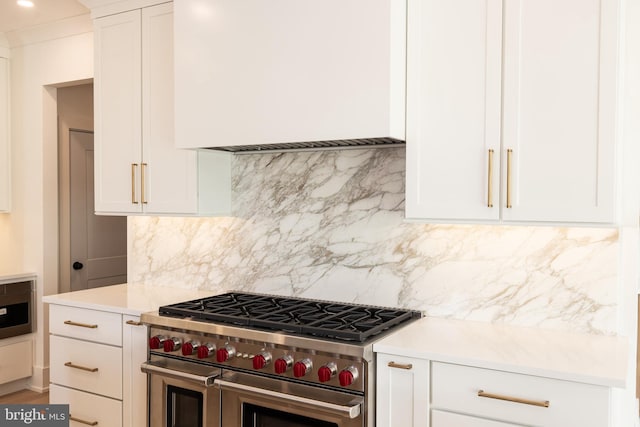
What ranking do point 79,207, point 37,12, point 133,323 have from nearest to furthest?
point 133,323 → point 37,12 → point 79,207

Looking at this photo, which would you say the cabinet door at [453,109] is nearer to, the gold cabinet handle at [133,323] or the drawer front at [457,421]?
the drawer front at [457,421]

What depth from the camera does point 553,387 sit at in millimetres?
1784

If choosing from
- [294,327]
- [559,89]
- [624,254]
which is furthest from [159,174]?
[624,254]

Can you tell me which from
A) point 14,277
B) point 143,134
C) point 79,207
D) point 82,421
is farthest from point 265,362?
point 79,207

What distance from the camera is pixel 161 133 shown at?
119 inches

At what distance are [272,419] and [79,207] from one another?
332cm

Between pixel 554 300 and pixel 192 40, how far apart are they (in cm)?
202

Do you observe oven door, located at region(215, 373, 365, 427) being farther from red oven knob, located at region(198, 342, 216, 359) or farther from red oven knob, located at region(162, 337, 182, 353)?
red oven knob, located at region(162, 337, 182, 353)

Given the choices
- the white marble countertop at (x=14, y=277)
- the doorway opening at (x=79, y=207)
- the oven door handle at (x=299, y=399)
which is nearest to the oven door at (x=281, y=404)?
the oven door handle at (x=299, y=399)

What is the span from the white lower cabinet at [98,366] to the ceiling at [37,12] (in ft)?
6.53

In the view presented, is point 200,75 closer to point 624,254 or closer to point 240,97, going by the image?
point 240,97

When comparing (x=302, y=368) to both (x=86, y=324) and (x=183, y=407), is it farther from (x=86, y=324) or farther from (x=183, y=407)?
(x=86, y=324)

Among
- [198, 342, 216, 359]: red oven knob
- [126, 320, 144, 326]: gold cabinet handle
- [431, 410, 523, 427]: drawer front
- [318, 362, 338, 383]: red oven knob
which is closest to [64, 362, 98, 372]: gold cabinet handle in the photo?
[126, 320, 144, 326]: gold cabinet handle

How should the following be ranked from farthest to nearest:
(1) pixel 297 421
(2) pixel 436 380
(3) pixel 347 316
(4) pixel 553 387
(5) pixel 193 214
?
1. (5) pixel 193 214
2. (3) pixel 347 316
3. (1) pixel 297 421
4. (2) pixel 436 380
5. (4) pixel 553 387
